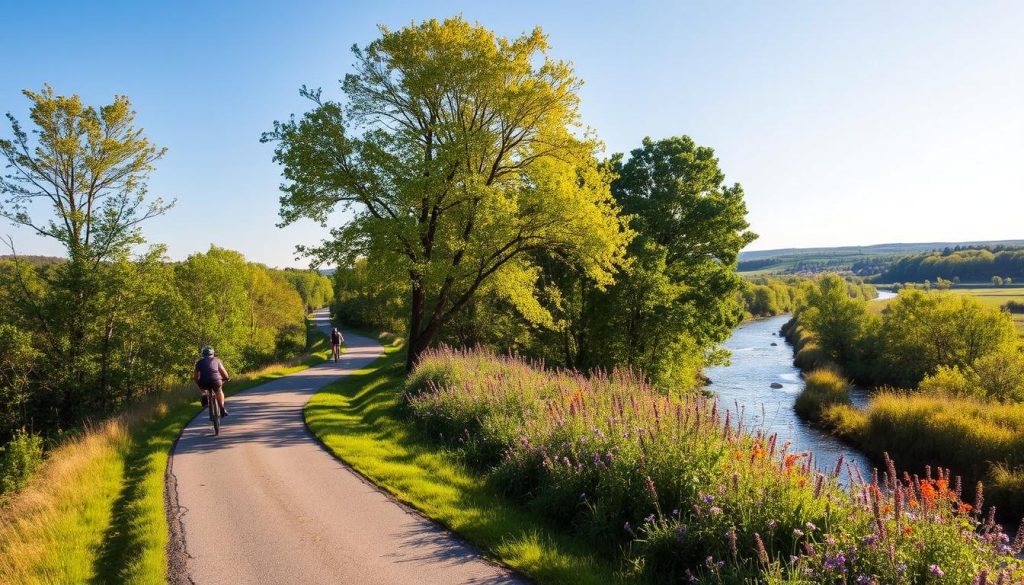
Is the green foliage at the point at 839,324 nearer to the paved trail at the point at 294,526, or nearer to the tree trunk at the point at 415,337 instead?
the tree trunk at the point at 415,337

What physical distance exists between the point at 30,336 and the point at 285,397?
10.3 m

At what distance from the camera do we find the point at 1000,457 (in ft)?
57.2

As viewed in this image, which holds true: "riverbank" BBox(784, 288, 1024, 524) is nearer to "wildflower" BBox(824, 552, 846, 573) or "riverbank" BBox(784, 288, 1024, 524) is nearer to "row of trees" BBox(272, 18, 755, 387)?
"row of trees" BBox(272, 18, 755, 387)

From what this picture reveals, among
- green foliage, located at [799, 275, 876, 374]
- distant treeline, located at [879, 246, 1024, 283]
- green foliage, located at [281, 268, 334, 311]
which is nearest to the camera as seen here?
green foliage, located at [799, 275, 876, 374]

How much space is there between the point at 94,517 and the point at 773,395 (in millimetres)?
35568

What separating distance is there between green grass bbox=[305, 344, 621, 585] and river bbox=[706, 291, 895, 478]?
2.69 metres

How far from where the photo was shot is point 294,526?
7.22 m

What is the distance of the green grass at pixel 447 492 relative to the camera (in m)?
5.83

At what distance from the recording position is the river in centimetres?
2177

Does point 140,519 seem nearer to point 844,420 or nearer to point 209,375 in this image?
point 209,375

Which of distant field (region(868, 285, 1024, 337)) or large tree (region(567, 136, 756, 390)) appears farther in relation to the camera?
distant field (region(868, 285, 1024, 337))

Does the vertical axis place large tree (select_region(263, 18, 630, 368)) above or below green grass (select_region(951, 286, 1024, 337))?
above

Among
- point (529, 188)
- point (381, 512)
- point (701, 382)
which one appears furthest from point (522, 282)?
point (701, 382)

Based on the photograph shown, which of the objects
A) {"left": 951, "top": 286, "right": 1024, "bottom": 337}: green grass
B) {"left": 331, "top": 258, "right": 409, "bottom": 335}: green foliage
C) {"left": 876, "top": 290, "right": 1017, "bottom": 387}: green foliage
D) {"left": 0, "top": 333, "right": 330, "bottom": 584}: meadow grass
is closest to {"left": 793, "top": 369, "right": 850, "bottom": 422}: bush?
{"left": 876, "top": 290, "right": 1017, "bottom": 387}: green foliage
